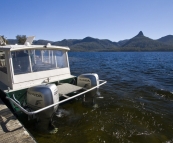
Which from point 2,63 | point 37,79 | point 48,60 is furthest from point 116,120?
point 2,63

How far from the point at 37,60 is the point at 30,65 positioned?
1.69 feet

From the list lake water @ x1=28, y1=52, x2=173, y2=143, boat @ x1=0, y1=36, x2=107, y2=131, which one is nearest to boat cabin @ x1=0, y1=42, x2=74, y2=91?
boat @ x1=0, y1=36, x2=107, y2=131

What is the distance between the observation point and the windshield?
6.74 meters

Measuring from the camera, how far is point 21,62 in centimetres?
685

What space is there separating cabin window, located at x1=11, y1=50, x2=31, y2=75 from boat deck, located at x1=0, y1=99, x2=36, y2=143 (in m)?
2.05

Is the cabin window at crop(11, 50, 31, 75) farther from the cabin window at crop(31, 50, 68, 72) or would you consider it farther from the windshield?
the cabin window at crop(31, 50, 68, 72)

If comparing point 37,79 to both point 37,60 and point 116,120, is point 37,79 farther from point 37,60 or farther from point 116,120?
point 116,120

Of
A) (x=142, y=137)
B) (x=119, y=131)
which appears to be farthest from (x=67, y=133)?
(x=142, y=137)

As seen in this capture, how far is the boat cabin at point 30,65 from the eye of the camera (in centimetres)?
656

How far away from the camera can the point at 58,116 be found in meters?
7.32

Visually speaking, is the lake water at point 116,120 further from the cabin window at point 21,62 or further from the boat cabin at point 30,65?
the cabin window at point 21,62

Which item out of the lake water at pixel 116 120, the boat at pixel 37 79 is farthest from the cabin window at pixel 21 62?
the lake water at pixel 116 120

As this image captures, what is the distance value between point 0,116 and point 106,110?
507cm

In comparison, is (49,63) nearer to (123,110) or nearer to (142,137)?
(123,110)
